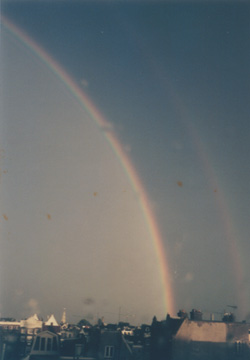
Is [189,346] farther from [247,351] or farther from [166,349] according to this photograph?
[247,351]

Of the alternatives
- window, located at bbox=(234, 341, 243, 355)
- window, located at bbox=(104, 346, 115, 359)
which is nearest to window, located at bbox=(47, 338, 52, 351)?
window, located at bbox=(104, 346, 115, 359)

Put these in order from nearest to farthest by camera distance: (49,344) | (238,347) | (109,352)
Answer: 1. (49,344)
2. (109,352)
3. (238,347)

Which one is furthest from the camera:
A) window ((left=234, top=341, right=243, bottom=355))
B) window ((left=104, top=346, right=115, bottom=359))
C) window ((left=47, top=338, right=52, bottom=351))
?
window ((left=234, top=341, right=243, bottom=355))

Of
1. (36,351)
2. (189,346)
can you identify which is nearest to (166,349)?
(189,346)

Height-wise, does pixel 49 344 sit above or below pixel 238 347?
below

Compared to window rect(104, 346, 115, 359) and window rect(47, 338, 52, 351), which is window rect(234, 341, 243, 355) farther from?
window rect(47, 338, 52, 351)

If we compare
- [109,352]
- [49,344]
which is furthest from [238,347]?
[49,344]

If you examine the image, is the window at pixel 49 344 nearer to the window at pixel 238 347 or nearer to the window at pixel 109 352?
the window at pixel 109 352

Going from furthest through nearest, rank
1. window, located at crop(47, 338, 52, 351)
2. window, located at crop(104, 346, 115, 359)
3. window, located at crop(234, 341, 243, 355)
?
1. window, located at crop(234, 341, 243, 355)
2. window, located at crop(104, 346, 115, 359)
3. window, located at crop(47, 338, 52, 351)

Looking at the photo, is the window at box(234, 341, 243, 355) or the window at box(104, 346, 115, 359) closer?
the window at box(104, 346, 115, 359)

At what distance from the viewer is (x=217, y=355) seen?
3003 cm

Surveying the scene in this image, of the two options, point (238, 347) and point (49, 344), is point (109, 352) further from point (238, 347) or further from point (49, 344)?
point (238, 347)

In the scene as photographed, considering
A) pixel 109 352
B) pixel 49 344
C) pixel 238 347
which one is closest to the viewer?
pixel 49 344

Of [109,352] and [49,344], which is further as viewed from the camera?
[109,352]
